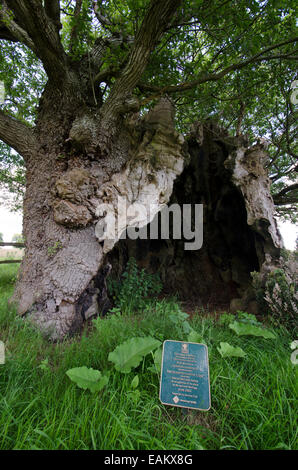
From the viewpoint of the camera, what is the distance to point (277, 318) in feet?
7.17

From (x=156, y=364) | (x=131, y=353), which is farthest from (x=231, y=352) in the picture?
(x=131, y=353)

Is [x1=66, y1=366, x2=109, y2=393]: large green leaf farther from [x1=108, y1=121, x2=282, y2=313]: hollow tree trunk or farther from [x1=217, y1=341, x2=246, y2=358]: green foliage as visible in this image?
[x1=108, y1=121, x2=282, y2=313]: hollow tree trunk

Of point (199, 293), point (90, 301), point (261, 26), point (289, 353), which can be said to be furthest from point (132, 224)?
point (261, 26)

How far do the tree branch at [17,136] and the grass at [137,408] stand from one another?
2.57 metres

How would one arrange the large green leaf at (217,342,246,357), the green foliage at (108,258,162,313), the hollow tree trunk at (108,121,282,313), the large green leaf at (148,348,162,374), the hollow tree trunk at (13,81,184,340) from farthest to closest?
the green foliage at (108,258,162,313), the hollow tree trunk at (108,121,282,313), the hollow tree trunk at (13,81,184,340), the large green leaf at (217,342,246,357), the large green leaf at (148,348,162,374)

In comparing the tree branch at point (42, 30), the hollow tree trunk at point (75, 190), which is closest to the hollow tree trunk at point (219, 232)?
the hollow tree trunk at point (75, 190)

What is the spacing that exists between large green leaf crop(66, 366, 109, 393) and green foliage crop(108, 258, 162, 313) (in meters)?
1.94

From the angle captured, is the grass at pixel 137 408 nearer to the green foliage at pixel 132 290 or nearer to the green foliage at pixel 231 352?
the green foliage at pixel 231 352

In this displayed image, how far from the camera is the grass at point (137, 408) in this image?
998 mm

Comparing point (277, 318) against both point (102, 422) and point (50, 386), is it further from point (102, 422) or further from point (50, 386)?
point (50, 386)

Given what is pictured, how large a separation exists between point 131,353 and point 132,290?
233 centimetres

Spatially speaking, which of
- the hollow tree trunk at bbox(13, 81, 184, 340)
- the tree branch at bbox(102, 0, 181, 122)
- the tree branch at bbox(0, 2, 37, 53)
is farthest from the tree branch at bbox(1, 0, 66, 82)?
the tree branch at bbox(102, 0, 181, 122)

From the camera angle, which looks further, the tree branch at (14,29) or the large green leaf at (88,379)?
the tree branch at (14,29)

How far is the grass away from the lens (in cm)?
100
